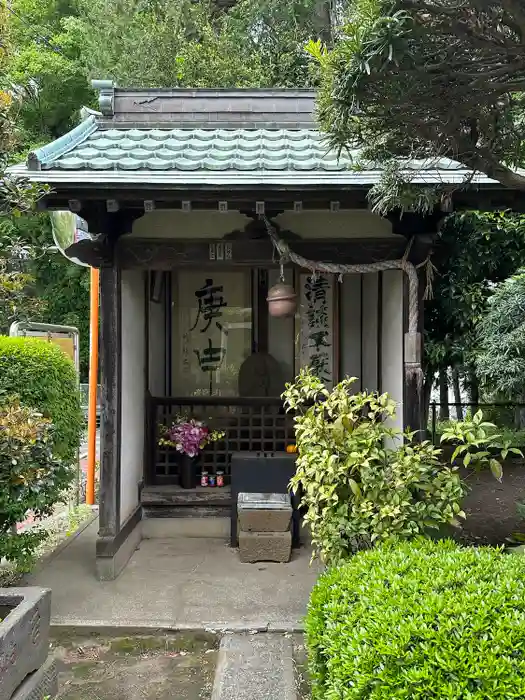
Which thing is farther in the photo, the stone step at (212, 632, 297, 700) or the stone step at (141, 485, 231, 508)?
the stone step at (141, 485, 231, 508)

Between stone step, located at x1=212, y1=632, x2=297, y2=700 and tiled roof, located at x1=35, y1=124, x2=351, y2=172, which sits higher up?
tiled roof, located at x1=35, y1=124, x2=351, y2=172

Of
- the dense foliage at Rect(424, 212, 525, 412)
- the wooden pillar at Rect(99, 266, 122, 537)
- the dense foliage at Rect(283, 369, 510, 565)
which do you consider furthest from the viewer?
the dense foliage at Rect(424, 212, 525, 412)

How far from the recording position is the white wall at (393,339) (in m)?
5.44

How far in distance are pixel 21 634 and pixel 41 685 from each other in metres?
0.46

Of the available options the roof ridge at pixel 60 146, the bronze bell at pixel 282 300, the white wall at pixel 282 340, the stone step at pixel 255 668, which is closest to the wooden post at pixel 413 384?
the bronze bell at pixel 282 300

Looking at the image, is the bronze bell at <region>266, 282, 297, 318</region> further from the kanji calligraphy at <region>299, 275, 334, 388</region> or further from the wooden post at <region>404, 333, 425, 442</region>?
the kanji calligraphy at <region>299, 275, 334, 388</region>

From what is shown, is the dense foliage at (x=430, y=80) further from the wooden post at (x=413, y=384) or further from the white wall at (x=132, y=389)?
the white wall at (x=132, y=389)

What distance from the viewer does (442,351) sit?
6477 millimetres

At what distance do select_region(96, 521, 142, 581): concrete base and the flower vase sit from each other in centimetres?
102

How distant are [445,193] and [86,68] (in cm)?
1685

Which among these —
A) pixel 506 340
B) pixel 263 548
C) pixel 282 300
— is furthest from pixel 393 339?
pixel 263 548

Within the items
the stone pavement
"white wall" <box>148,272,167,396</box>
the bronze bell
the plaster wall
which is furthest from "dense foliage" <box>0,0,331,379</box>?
the bronze bell

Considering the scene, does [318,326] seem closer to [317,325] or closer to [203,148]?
[317,325]

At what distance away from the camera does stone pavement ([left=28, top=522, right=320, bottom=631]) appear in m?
4.39
